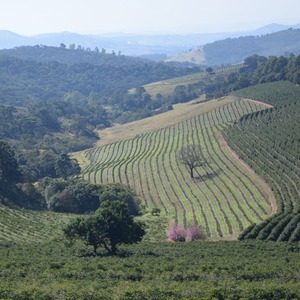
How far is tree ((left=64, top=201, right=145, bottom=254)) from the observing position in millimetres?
47888

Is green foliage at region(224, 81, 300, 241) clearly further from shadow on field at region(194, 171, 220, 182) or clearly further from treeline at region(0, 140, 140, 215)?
treeline at region(0, 140, 140, 215)

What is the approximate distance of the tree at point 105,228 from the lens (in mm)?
47888

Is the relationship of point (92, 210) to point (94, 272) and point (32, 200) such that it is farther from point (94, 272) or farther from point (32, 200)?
point (94, 272)

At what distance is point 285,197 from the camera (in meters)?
71.8

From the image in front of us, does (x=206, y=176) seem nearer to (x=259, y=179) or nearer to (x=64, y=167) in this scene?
(x=259, y=179)

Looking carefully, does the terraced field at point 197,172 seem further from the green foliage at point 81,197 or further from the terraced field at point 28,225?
the terraced field at point 28,225

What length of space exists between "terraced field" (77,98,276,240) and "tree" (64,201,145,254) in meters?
16.1

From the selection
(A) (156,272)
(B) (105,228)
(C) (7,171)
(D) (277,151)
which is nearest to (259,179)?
(D) (277,151)

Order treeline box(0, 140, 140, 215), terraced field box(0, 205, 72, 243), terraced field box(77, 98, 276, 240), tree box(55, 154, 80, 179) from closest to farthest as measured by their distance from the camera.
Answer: terraced field box(0, 205, 72, 243) < terraced field box(77, 98, 276, 240) < treeline box(0, 140, 140, 215) < tree box(55, 154, 80, 179)

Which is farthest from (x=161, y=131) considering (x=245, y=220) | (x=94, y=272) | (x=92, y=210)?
(x=94, y=272)

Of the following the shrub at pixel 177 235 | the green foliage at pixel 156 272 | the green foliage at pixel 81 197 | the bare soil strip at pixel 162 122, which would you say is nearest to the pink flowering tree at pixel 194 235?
the shrub at pixel 177 235

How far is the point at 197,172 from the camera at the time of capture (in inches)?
3831

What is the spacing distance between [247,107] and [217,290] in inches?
4600

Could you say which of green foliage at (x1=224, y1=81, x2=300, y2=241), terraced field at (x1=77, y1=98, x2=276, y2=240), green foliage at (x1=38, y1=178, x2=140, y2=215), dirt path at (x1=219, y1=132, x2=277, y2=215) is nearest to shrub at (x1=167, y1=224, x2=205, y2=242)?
terraced field at (x1=77, y1=98, x2=276, y2=240)
